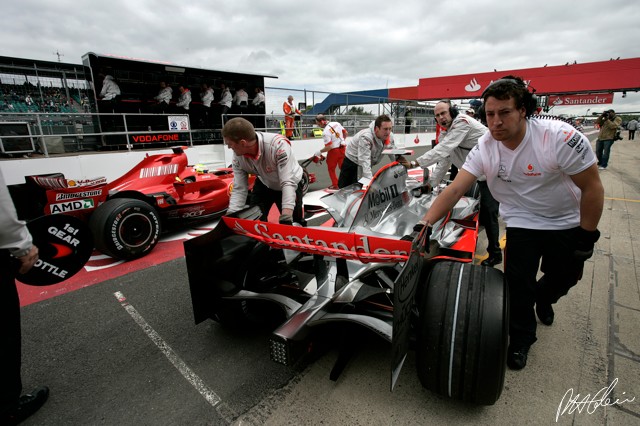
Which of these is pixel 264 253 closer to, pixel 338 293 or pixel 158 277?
pixel 338 293

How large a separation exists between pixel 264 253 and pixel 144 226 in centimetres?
230

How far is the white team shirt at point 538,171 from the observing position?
1.85 meters

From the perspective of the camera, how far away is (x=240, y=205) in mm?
3328

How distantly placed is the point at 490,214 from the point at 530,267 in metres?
1.74

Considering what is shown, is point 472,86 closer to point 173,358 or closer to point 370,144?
point 370,144

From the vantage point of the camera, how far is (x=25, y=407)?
1.92 m

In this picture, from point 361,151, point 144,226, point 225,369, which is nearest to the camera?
point 225,369

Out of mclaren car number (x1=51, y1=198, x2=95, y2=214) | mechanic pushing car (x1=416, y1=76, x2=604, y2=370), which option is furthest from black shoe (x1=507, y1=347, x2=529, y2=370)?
mclaren car number (x1=51, y1=198, x2=95, y2=214)

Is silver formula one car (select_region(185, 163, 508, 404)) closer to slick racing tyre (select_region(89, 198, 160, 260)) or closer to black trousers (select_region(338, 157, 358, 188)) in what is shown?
slick racing tyre (select_region(89, 198, 160, 260))

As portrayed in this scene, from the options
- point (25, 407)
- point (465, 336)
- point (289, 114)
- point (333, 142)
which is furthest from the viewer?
point (289, 114)

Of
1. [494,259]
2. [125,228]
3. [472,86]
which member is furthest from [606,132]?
[472,86]

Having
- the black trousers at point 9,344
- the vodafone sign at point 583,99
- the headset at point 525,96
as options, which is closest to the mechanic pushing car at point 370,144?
the headset at point 525,96

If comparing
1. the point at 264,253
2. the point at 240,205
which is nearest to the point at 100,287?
the point at 240,205

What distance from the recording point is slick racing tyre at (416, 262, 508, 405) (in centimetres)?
166
